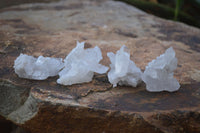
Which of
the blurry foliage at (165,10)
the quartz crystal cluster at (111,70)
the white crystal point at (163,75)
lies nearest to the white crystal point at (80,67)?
the quartz crystal cluster at (111,70)

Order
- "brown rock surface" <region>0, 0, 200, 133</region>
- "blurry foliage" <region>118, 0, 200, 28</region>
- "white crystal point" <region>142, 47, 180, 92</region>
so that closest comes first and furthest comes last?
"brown rock surface" <region>0, 0, 200, 133</region> < "white crystal point" <region>142, 47, 180, 92</region> < "blurry foliage" <region>118, 0, 200, 28</region>

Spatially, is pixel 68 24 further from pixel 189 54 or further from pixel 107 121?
pixel 107 121

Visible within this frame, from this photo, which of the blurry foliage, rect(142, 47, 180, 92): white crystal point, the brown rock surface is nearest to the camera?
the brown rock surface

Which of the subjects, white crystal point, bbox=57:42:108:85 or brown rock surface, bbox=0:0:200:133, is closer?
brown rock surface, bbox=0:0:200:133

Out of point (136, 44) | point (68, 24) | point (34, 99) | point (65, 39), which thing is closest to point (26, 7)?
point (68, 24)

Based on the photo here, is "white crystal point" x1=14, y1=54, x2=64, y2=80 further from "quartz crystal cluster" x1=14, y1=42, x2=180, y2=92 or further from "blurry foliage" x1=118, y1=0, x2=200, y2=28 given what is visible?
"blurry foliage" x1=118, y1=0, x2=200, y2=28

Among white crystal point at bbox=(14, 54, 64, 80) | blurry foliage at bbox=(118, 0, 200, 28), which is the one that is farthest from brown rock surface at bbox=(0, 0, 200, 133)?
blurry foliage at bbox=(118, 0, 200, 28)

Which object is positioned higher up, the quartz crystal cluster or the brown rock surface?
the quartz crystal cluster

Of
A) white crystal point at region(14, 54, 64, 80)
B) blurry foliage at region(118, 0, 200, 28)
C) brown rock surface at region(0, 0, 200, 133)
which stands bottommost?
blurry foliage at region(118, 0, 200, 28)
